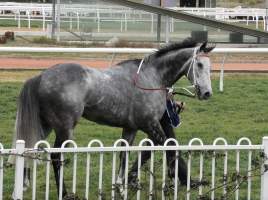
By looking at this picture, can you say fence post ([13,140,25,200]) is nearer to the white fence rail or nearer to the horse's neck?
the horse's neck

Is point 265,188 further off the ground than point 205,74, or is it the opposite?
point 205,74

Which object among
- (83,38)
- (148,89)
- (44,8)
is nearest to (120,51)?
(148,89)

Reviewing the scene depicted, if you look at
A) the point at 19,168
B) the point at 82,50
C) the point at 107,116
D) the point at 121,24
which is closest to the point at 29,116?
the point at 107,116

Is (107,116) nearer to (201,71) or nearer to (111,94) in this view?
(111,94)

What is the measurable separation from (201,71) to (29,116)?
1.55m

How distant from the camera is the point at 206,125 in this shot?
10.7 metres

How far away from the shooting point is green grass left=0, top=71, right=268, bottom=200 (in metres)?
7.55

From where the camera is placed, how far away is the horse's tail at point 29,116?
6555 mm

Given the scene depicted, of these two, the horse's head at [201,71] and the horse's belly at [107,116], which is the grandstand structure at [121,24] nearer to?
the horse's head at [201,71]

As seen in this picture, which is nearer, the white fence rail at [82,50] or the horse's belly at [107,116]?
→ the horse's belly at [107,116]

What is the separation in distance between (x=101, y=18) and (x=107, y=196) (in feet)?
45.6

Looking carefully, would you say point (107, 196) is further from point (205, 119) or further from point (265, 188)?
point (205, 119)

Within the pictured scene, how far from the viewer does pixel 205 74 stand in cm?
689

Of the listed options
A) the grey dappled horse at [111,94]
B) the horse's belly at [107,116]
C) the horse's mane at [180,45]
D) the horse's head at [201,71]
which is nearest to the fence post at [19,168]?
the grey dappled horse at [111,94]
